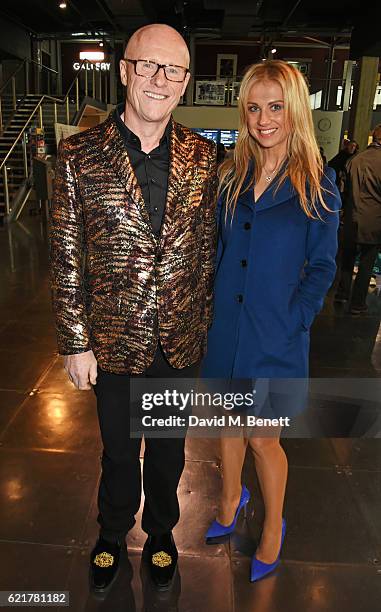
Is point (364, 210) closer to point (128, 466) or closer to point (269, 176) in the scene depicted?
point (269, 176)

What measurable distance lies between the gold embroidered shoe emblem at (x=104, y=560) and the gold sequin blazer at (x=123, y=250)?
707mm

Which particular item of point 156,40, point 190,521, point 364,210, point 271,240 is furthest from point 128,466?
point 364,210

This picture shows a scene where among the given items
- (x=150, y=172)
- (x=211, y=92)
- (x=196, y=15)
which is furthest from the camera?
(x=211, y=92)

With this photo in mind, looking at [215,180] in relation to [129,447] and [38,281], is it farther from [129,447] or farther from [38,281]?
[38,281]

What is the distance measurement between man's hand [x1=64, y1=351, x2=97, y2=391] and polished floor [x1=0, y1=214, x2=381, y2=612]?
76 cm

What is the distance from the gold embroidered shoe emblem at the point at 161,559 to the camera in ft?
5.58

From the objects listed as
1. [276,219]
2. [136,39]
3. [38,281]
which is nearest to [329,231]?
[276,219]

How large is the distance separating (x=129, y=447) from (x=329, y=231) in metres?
0.92

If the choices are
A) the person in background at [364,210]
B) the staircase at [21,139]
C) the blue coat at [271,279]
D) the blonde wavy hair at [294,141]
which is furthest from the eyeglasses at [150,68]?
the staircase at [21,139]

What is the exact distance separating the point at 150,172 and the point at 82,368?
0.59 m

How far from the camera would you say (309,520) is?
2006mm

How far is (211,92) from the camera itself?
15773 mm

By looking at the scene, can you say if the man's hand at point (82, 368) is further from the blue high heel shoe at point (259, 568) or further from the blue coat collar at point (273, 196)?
the blue high heel shoe at point (259, 568)

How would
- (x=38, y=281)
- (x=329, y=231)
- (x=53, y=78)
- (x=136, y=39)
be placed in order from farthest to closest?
(x=53, y=78) < (x=38, y=281) < (x=329, y=231) < (x=136, y=39)
